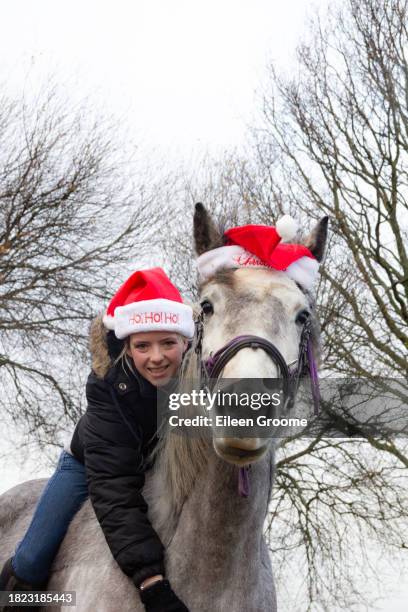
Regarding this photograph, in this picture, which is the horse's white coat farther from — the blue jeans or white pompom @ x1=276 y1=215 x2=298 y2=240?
the blue jeans

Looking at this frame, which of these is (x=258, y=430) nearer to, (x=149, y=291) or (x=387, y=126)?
(x=149, y=291)

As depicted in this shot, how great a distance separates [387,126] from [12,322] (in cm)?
908

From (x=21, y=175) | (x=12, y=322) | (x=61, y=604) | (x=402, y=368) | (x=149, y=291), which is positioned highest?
(x=21, y=175)

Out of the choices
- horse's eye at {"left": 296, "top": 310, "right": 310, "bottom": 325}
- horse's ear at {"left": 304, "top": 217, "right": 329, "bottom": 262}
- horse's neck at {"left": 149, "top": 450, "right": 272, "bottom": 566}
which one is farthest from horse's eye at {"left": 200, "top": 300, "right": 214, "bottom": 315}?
horse's ear at {"left": 304, "top": 217, "right": 329, "bottom": 262}

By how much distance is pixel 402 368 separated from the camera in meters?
14.3

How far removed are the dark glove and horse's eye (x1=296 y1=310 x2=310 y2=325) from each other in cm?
126

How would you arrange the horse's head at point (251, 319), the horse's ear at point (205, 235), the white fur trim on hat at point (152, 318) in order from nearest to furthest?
the horse's head at point (251, 319), the horse's ear at point (205, 235), the white fur trim on hat at point (152, 318)

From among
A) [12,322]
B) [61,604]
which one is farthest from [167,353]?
[12,322]

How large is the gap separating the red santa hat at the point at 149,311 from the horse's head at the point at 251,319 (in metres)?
0.37

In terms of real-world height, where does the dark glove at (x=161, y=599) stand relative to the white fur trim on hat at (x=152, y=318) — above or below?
below

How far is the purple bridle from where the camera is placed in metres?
2.85

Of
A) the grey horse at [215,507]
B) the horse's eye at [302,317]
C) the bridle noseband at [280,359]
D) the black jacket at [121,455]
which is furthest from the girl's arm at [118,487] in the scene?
the horse's eye at [302,317]

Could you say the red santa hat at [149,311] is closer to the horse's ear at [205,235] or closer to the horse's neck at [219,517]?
the horse's ear at [205,235]

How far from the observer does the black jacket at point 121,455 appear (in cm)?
331
